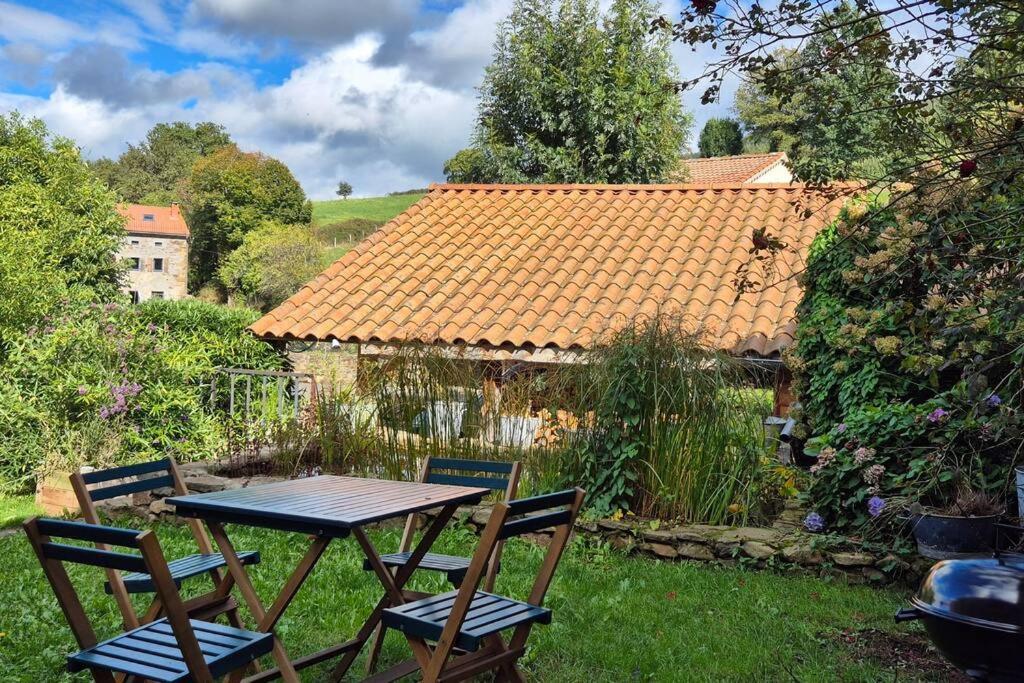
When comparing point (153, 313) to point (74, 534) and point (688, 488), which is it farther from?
point (74, 534)

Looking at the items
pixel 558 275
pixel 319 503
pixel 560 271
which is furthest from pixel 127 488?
pixel 560 271

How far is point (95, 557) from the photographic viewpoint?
9.19 feet

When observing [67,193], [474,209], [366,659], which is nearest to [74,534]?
[366,659]

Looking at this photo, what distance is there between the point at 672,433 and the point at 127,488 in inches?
153

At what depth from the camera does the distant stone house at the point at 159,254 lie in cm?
4631

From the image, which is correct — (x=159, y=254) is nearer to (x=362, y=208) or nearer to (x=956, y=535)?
(x=362, y=208)

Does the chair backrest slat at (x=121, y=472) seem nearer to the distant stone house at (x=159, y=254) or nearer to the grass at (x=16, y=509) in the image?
the grass at (x=16, y=509)

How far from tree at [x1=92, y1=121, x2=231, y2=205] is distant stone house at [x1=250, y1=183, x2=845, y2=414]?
1889 inches

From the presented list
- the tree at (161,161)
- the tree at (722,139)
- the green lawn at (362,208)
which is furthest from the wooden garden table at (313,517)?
the tree at (161,161)

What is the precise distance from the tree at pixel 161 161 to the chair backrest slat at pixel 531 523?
2266 inches

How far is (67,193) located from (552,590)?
1907cm

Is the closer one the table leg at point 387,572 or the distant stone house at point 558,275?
the table leg at point 387,572

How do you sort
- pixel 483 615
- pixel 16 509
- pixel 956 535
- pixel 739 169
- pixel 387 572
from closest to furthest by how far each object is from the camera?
pixel 483 615 → pixel 387 572 → pixel 956 535 → pixel 16 509 → pixel 739 169

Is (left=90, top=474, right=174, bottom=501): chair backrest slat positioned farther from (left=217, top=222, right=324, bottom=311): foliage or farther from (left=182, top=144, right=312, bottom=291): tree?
A: (left=182, top=144, right=312, bottom=291): tree
